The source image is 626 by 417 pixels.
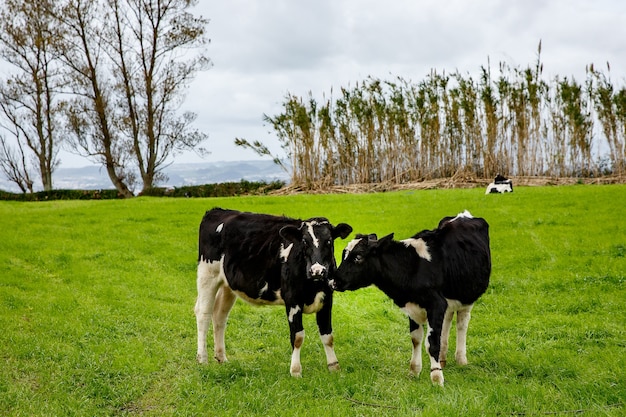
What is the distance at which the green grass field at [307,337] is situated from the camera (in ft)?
20.6

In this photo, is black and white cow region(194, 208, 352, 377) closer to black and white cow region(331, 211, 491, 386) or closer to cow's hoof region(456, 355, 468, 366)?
black and white cow region(331, 211, 491, 386)

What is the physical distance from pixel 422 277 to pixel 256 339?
11.6 ft

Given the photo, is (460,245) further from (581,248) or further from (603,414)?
(581,248)

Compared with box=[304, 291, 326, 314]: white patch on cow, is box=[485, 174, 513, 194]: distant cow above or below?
above

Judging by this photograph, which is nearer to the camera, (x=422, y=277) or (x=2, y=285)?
(x=422, y=277)

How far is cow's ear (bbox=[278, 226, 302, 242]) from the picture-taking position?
7.13 metres

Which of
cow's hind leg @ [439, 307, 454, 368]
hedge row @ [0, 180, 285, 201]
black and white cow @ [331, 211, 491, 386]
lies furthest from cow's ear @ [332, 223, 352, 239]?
hedge row @ [0, 180, 285, 201]

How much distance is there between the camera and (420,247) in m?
7.04

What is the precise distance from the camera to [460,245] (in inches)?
284

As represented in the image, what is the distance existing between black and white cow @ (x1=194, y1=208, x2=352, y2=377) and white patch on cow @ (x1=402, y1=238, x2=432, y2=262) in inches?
27.6

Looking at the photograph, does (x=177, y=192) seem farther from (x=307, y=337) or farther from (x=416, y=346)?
(x=416, y=346)

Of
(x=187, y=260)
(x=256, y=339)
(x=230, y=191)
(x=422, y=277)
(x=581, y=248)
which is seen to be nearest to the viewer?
(x=422, y=277)

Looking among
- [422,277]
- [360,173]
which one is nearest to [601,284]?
[422,277]

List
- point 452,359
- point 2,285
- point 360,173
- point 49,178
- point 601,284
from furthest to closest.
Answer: point 49,178 → point 360,173 → point 2,285 → point 601,284 → point 452,359
